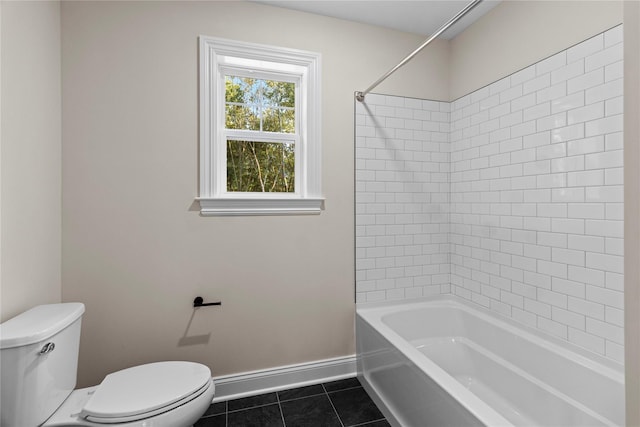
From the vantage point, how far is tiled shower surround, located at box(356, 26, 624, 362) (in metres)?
1.49

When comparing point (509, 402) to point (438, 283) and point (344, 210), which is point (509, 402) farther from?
point (344, 210)

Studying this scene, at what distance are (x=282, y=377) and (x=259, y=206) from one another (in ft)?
3.73

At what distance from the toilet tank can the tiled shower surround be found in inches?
65.0

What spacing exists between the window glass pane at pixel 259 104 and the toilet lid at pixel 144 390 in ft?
4.82

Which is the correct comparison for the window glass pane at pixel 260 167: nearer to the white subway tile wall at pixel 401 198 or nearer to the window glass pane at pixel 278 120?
the window glass pane at pixel 278 120

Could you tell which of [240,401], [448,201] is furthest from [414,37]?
[240,401]

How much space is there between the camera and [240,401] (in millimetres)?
1954

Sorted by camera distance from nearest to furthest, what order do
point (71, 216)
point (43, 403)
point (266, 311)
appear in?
1. point (43, 403)
2. point (71, 216)
3. point (266, 311)

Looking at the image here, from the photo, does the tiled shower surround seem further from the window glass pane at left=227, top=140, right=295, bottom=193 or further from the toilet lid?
the toilet lid

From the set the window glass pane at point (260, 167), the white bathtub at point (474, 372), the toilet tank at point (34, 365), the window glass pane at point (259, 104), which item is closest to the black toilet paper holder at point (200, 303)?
the toilet tank at point (34, 365)

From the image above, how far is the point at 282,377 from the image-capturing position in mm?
2080

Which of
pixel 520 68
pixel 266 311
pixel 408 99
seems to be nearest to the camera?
pixel 520 68

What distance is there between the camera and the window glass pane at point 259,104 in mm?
2127

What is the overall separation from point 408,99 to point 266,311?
6.03 feet
